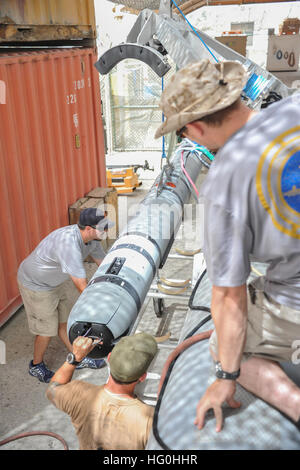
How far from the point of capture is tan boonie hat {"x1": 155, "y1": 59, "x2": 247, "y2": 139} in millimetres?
1731

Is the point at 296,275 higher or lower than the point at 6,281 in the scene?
higher

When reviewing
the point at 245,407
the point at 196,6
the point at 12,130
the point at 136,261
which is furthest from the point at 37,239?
the point at 196,6

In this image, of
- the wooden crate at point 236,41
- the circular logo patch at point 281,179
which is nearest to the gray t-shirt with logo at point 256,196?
the circular logo patch at point 281,179

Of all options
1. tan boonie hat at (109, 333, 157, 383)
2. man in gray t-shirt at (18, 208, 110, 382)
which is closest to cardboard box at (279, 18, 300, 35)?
man in gray t-shirt at (18, 208, 110, 382)

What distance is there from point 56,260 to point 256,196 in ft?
9.71

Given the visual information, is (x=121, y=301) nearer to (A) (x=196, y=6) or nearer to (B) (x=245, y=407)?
(B) (x=245, y=407)

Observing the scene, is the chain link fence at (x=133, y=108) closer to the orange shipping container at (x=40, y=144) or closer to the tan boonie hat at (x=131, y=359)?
the orange shipping container at (x=40, y=144)

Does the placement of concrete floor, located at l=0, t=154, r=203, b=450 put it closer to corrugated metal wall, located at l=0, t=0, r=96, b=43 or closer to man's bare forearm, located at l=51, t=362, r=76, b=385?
man's bare forearm, located at l=51, t=362, r=76, b=385

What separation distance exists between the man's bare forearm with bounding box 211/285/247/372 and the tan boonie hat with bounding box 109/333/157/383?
0.80 metres

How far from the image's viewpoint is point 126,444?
100 inches

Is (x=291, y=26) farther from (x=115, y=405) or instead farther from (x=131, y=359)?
(x=115, y=405)

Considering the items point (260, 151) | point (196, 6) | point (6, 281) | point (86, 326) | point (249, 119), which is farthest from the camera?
point (196, 6)

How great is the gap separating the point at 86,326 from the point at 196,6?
1281 cm

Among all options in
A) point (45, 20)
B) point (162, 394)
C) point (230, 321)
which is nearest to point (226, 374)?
point (230, 321)
